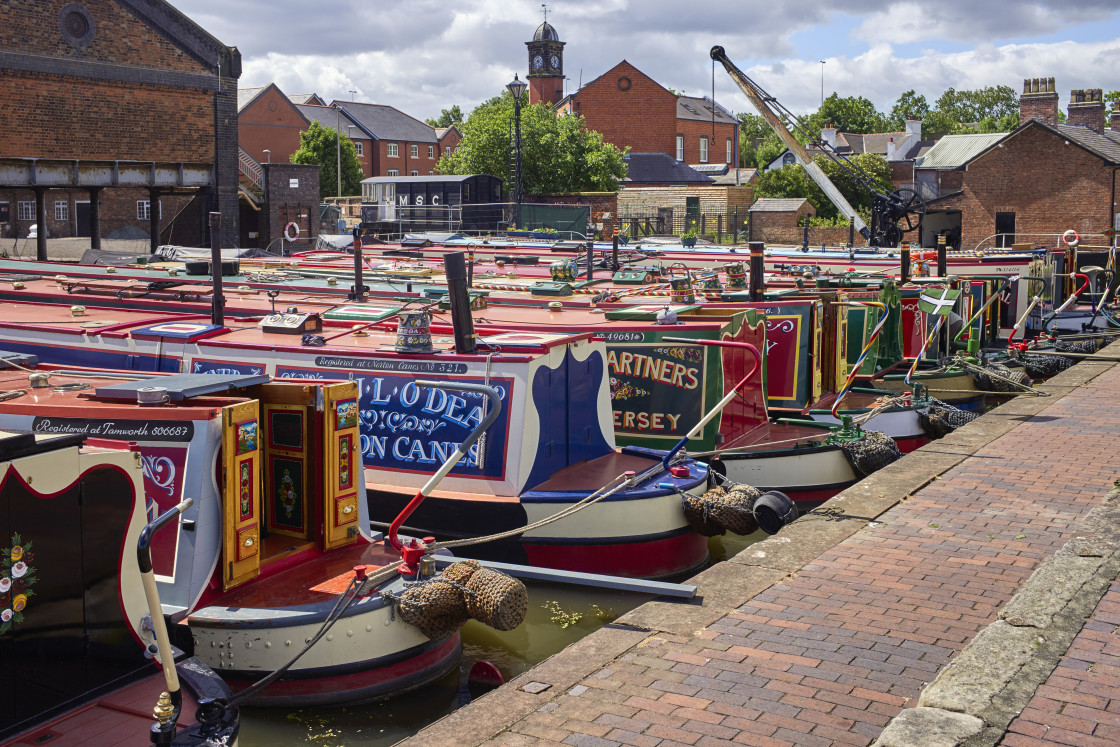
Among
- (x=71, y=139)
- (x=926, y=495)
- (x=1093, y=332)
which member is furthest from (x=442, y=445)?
(x=71, y=139)

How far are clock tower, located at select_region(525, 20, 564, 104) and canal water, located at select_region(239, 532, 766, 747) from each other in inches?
2697

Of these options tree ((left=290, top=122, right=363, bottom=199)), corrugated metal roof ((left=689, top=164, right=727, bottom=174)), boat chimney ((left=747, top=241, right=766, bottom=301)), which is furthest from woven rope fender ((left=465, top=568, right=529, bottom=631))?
corrugated metal roof ((left=689, top=164, right=727, bottom=174))

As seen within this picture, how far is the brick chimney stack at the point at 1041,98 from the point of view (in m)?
51.8

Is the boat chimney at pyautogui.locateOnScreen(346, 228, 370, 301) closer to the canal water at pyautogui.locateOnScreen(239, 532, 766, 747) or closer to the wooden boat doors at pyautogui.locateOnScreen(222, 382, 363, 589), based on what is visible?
the canal water at pyautogui.locateOnScreen(239, 532, 766, 747)

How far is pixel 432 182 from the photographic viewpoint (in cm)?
3975

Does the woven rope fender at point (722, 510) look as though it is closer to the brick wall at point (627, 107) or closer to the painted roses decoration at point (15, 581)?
the painted roses decoration at point (15, 581)

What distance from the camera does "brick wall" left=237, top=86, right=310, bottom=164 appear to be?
7125 centimetres

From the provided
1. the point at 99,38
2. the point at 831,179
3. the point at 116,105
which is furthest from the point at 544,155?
the point at 99,38

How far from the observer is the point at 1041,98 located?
5206cm

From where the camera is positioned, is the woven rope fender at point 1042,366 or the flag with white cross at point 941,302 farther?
the woven rope fender at point 1042,366

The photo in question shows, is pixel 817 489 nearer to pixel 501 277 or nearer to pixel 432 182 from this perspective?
pixel 501 277

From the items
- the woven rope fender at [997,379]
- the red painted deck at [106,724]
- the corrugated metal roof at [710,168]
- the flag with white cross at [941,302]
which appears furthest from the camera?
the corrugated metal roof at [710,168]

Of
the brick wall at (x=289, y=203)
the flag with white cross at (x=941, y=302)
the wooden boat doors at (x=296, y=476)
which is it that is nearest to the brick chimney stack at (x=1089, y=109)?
the brick wall at (x=289, y=203)

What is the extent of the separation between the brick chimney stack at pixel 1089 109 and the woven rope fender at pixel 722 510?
170ft
